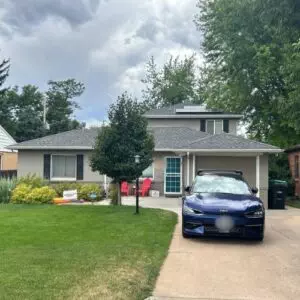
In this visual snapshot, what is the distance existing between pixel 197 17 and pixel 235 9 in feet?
36.0

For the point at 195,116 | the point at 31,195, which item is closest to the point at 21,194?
the point at 31,195

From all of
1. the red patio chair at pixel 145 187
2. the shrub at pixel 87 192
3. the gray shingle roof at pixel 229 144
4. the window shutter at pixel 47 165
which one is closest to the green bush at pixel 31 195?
the shrub at pixel 87 192

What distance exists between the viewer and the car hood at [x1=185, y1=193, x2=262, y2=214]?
33.8ft

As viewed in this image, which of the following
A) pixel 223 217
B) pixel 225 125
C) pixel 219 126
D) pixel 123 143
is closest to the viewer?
pixel 223 217

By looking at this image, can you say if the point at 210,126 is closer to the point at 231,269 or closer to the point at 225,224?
the point at 225,224

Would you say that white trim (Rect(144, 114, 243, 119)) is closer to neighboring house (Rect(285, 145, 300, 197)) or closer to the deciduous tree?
neighboring house (Rect(285, 145, 300, 197))

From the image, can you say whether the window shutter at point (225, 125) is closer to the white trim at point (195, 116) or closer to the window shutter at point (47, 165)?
the white trim at point (195, 116)

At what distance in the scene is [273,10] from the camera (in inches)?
286

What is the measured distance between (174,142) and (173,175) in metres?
1.82

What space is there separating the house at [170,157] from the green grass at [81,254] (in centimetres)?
719

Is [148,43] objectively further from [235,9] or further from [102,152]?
[102,152]

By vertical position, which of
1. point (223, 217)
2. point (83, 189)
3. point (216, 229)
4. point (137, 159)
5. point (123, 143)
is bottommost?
point (216, 229)

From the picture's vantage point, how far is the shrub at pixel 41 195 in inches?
716

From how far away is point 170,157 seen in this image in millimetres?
24172
